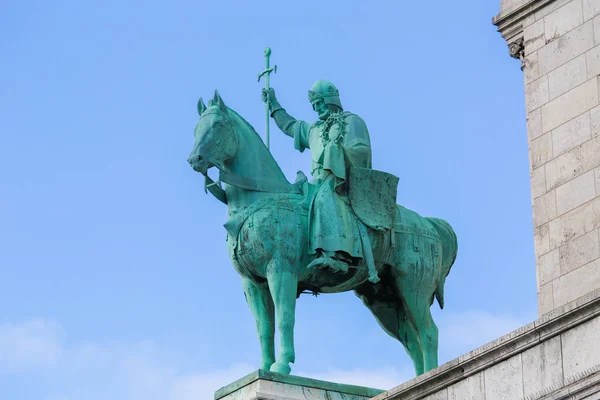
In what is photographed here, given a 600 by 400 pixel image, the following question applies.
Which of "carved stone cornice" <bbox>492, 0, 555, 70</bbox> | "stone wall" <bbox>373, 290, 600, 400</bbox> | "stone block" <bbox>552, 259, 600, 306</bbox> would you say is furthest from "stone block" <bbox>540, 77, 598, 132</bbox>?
"stone wall" <bbox>373, 290, 600, 400</bbox>

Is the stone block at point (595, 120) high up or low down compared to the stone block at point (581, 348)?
up

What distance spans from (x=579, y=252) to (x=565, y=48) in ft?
8.81

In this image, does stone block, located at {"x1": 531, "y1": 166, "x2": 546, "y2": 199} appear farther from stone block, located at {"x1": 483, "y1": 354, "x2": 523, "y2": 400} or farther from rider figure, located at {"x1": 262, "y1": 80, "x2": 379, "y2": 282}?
stone block, located at {"x1": 483, "y1": 354, "x2": 523, "y2": 400}

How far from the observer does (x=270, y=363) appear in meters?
23.6

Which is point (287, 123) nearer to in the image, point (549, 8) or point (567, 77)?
point (549, 8)

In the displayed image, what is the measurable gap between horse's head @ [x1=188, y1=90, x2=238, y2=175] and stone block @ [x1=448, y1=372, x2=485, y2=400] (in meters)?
6.01

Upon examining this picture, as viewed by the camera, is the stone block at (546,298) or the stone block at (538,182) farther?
the stone block at (538,182)

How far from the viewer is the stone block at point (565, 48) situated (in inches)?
888

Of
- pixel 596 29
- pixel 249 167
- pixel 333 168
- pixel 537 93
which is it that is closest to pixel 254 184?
pixel 249 167

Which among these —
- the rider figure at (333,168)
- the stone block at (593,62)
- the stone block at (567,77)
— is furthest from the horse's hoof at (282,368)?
the stone block at (593,62)

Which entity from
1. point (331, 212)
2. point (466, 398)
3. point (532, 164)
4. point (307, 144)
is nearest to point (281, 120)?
point (307, 144)

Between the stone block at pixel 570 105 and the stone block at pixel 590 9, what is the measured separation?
2.79 feet

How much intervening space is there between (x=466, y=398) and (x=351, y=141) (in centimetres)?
624

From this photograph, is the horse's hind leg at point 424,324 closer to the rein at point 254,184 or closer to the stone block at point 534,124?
the rein at point 254,184
